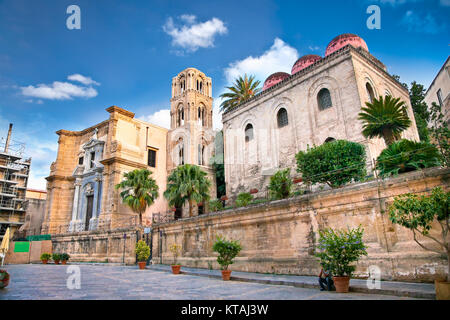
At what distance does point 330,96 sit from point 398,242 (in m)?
12.1

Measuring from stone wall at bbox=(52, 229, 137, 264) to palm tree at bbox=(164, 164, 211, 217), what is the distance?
160 inches

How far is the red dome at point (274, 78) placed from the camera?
23.1 meters

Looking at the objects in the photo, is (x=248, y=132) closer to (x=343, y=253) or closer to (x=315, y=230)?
(x=315, y=230)

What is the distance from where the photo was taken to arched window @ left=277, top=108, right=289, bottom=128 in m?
20.9

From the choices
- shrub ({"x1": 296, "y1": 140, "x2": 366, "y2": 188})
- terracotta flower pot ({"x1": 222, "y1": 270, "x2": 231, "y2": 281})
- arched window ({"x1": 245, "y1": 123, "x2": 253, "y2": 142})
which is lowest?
terracotta flower pot ({"x1": 222, "y1": 270, "x2": 231, "y2": 281})

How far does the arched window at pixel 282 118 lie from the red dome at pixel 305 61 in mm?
3277

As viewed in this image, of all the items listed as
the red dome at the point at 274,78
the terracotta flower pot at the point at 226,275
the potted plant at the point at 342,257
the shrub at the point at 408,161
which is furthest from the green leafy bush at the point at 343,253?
the red dome at the point at 274,78

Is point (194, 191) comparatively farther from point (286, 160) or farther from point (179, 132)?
point (179, 132)

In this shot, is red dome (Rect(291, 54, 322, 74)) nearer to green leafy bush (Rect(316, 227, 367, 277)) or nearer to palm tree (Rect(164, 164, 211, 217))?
palm tree (Rect(164, 164, 211, 217))

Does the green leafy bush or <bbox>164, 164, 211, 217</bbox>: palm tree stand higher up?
<bbox>164, 164, 211, 217</bbox>: palm tree

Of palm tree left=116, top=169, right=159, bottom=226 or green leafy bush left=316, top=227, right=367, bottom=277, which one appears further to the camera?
palm tree left=116, top=169, right=159, bottom=226

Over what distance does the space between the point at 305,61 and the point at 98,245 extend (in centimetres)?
2156

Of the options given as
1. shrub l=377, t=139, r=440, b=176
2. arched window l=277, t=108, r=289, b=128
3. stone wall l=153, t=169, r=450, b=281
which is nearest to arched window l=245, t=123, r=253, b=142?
arched window l=277, t=108, r=289, b=128
